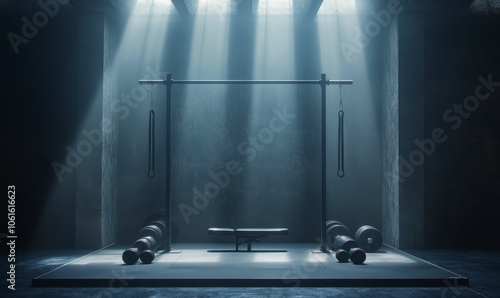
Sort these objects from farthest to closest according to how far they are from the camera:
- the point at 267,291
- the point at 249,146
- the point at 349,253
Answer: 1. the point at 249,146
2. the point at 349,253
3. the point at 267,291

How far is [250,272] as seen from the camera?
21.4 ft

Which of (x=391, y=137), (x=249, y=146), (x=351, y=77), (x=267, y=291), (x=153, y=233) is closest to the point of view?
(x=267, y=291)

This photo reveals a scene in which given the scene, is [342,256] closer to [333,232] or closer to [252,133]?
[333,232]

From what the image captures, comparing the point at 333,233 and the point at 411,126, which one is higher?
the point at 411,126

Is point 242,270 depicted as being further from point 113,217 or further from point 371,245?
point 113,217

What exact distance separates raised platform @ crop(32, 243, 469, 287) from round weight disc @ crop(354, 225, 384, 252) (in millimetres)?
137

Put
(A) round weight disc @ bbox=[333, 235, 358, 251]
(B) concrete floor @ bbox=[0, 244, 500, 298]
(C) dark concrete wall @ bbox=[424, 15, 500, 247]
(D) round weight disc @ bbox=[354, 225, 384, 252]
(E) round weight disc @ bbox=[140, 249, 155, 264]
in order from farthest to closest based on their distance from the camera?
(C) dark concrete wall @ bbox=[424, 15, 500, 247], (D) round weight disc @ bbox=[354, 225, 384, 252], (A) round weight disc @ bbox=[333, 235, 358, 251], (E) round weight disc @ bbox=[140, 249, 155, 264], (B) concrete floor @ bbox=[0, 244, 500, 298]

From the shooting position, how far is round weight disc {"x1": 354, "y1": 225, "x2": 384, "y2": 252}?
8711mm

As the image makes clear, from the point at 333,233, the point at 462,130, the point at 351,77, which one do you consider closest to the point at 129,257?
the point at 333,233

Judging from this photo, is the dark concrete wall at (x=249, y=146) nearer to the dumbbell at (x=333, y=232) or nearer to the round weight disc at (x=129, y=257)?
the dumbbell at (x=333, y=232)

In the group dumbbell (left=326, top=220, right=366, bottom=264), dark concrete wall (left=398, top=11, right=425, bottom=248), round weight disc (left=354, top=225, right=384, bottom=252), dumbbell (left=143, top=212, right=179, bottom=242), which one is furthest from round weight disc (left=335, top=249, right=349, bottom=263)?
dumbbell (left=143, top=212, right=179, bottom=242)

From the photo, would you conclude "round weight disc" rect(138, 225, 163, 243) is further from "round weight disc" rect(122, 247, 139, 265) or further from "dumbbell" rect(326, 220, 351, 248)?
"dumbbell" rect(326, 220, 351, 248)

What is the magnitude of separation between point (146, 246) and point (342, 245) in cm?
282

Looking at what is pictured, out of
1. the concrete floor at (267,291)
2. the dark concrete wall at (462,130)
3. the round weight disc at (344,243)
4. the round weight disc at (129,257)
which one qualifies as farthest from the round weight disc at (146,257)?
the dark concrete wall at (462,130)
